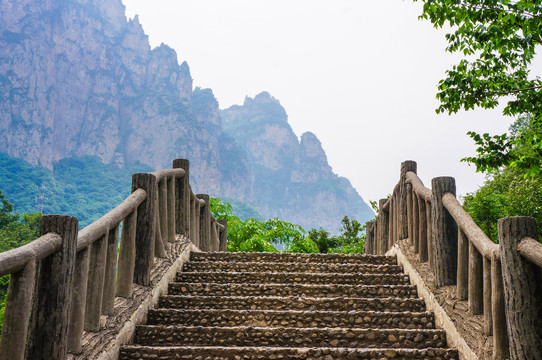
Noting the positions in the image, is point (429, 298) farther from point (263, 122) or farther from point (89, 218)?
point (263, 122)

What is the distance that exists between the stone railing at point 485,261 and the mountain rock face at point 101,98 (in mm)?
80584

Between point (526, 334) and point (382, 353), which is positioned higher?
point (526, 334)

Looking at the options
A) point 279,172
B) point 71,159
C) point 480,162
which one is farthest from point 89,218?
point 279,172

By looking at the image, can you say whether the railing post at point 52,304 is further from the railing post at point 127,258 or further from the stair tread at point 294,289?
the stair tread at point 294,289

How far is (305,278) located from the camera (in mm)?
4547

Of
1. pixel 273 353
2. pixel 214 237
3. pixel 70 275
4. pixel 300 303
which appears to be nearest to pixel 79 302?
pixel 70 275

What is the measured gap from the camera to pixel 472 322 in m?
3.15

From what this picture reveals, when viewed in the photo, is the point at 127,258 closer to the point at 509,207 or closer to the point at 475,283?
the point at 475,283

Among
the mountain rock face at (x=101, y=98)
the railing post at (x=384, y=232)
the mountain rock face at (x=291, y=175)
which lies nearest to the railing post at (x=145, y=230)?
the railing post at (x=384, y=232)

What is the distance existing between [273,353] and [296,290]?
1174mm

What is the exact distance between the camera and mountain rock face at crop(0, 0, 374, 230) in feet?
263

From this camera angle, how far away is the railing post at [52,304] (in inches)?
93.1

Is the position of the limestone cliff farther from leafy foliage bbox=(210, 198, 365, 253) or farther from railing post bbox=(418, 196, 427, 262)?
railing post bbox=(418, 196, 427, 262)

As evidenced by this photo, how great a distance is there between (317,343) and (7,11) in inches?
3921
